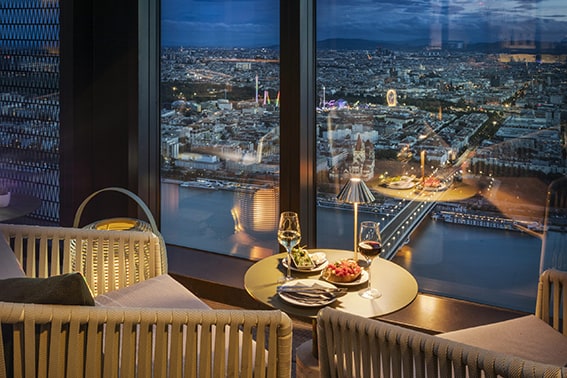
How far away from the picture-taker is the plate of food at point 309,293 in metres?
2.42

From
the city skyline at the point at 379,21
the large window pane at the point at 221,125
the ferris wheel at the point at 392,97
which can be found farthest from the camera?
the large window pane at the point at 221,125

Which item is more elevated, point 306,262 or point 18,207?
point 18,207

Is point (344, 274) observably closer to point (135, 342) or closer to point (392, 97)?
point (135, 342)

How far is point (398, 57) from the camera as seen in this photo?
3.52m

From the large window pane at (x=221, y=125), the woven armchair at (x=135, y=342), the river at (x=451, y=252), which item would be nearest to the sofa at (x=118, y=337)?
the woven armchair at (x=135, y=342)

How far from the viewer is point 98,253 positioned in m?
2.94

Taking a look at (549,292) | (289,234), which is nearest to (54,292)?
(289,234)

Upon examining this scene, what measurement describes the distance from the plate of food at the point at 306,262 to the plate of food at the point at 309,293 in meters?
0.13

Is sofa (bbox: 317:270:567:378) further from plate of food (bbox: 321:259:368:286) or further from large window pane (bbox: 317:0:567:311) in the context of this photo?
large window pane (bbox: 317:0:567:311)

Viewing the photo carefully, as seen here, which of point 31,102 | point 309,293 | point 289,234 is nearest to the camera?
point 309,293

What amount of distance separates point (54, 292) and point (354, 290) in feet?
3.72

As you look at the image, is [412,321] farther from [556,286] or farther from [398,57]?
[398,57]

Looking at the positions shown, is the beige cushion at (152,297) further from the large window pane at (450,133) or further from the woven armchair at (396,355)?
the large window pane at (450,133)

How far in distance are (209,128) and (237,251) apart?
0.77 m
